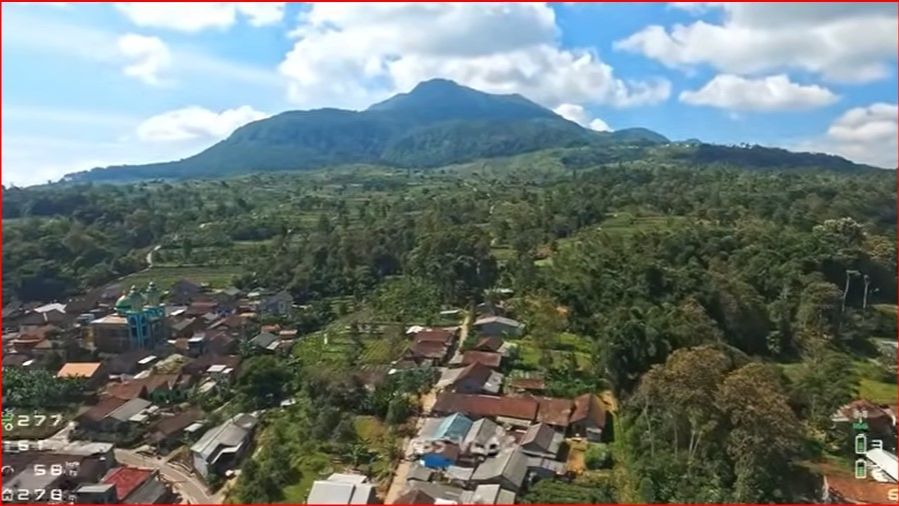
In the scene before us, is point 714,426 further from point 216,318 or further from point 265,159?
point 265,159

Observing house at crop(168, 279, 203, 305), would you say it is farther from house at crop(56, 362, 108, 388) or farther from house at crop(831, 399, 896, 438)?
house at crop(831, 399, 896, 438)

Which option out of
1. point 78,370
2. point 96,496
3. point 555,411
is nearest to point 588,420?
point 555,411

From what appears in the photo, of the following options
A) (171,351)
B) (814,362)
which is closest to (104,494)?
(171,351)

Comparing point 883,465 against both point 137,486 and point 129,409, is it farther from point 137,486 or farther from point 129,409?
point 129,409

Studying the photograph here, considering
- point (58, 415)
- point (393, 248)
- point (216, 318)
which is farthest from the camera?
point (393, 248)

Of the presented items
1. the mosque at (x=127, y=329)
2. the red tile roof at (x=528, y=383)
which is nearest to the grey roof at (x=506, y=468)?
the red tile roof at (x=528, y=383)

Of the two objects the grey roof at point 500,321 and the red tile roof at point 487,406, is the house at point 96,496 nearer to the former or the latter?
the red tile roof at point 487,406

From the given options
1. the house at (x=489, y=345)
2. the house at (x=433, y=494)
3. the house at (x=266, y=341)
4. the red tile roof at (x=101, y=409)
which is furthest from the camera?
the house at (x=266, y=341)
